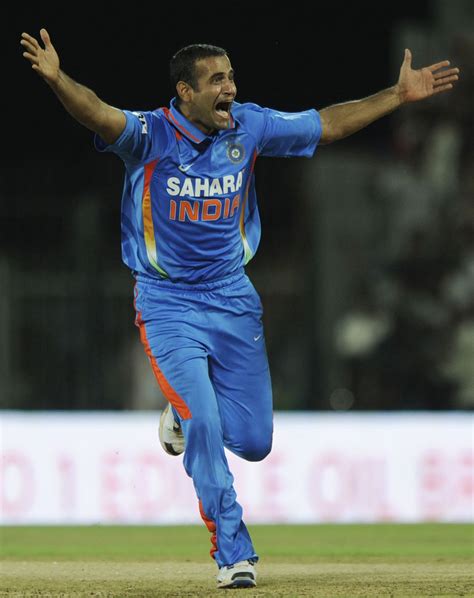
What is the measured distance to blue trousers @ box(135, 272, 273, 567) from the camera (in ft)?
20.0

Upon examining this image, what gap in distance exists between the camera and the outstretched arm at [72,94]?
5.73 metres

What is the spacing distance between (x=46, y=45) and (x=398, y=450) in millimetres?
6289

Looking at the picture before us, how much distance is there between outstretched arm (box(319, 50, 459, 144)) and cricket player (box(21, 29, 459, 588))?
0.24 m

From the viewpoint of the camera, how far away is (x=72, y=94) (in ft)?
18.9

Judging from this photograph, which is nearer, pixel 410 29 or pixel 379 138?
pixel 410 29

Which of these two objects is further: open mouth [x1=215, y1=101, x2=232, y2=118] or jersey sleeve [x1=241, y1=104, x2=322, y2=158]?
jersey sleeve [x1=241, y1=104, x2=322, y2=158]

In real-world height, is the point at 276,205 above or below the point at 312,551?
above

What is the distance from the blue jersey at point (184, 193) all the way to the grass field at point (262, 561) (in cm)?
150

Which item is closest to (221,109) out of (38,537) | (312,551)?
(312,551)

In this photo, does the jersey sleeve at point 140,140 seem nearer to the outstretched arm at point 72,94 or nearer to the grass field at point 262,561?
the outstretched arm at point 72,94

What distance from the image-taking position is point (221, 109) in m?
6.25

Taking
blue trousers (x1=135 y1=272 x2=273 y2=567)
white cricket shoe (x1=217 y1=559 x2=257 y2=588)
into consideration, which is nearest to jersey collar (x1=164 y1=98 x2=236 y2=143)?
blue trousers (x1=135 y1=272 x2=273 y2=567)

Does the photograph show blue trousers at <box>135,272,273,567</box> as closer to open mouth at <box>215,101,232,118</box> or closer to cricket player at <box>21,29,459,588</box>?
cricket player at <box>21,29,459,588</box>

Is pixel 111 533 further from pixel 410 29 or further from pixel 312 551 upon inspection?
pixel 410 29
